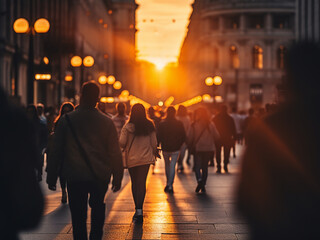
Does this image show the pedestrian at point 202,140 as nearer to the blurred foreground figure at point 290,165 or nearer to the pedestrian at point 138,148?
the pedestrian at point 138,148

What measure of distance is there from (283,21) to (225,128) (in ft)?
242

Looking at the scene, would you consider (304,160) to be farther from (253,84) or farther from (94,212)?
(253,84)

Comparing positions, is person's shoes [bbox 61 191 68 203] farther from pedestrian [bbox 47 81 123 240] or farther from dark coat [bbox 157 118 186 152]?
pedestrian [bbox 47 81 123 240]

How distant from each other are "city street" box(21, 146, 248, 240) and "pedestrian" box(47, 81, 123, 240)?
5.06 ft

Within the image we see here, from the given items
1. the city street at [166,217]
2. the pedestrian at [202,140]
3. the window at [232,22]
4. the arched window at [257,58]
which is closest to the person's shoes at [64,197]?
the city street at [166,217]

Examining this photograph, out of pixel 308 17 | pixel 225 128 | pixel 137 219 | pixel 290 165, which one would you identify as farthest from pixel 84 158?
pixel 308 17

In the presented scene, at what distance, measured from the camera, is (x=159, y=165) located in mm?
22500

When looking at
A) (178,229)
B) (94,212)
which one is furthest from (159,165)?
(94,212)

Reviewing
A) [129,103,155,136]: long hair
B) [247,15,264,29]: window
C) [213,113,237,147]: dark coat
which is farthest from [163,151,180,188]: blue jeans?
[247,15,264,29]: window

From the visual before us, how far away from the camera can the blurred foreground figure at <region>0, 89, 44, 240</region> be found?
131 inches

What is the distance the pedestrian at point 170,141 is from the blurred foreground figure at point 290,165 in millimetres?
9918

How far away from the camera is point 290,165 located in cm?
387

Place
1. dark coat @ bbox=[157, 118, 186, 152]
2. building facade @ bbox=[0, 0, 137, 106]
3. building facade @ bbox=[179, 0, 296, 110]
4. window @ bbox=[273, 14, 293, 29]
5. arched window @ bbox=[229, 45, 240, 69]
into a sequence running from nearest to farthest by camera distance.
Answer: dark coat @ bbox=[157, 118, 186, 152], building facade @ bbox=[0, 0, 137, 106], building facade @ bbox=[179, 0, 296, 110], arched window @ bbox=[229, 45, 240, 69], window @ bbox=[273, 14, 293, 29]

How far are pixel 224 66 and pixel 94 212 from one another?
8216 cm
